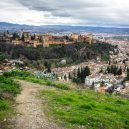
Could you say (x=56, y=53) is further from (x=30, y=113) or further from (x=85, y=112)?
(x=30, y=113)

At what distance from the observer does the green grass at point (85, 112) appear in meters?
11.3

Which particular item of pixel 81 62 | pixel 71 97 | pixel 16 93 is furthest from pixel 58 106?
pixel 81 62

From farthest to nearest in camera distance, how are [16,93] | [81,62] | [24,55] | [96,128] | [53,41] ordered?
[53,41]
[81,62]
[24,55]
[16,93]
[96,128]

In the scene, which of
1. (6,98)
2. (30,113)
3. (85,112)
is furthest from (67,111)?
(6,98)

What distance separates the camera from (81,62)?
110m

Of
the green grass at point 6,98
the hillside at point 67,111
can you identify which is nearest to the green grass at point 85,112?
the hillside at point 67,111

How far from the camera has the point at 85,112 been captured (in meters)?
12.7

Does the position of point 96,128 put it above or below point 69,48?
above

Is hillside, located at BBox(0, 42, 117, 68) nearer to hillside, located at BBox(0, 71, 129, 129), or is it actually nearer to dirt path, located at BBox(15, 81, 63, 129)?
hillside, located at BBox(0, 71, 129, 129)

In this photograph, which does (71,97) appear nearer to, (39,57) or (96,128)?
(96,128)

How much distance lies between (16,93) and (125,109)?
447cm

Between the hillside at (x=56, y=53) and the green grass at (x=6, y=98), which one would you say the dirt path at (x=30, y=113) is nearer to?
the green grass at (x=6, y=98)

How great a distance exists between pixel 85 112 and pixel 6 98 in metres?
→ 3.20

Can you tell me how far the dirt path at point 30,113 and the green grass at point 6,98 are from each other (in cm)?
27
